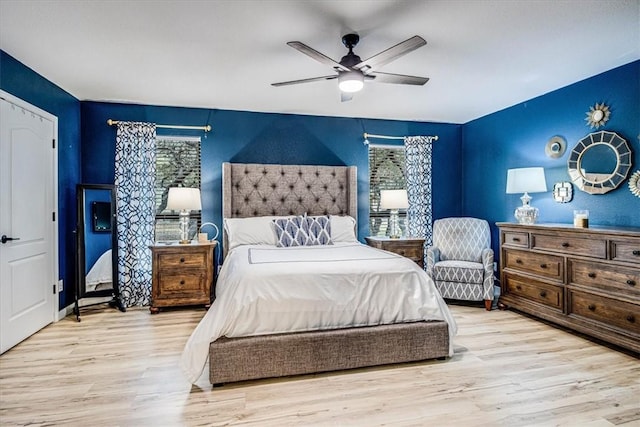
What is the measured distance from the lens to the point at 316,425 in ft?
5.98

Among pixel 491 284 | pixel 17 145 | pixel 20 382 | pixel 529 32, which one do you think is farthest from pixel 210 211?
pixel 529 32

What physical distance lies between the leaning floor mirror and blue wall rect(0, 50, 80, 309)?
16 cm

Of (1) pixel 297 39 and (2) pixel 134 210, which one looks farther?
(2) pixel 134 210

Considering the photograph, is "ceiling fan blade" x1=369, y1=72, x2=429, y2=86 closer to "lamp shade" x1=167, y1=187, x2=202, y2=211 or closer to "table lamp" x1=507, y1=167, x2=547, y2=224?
"table lamp" x1=507, y1=167, x2=547, y2=224

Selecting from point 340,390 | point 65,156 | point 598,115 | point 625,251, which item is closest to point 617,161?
point 598,115

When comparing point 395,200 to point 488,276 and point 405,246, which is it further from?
point 488,276

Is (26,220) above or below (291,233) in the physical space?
above

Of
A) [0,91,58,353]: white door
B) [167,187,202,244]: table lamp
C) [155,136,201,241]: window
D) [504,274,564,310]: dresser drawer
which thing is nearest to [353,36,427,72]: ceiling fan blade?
[167,187,202,244]: table lamp

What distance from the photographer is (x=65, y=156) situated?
12.3 feet

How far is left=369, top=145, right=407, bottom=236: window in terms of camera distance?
501cm

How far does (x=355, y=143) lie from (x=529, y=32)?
8.54 feet

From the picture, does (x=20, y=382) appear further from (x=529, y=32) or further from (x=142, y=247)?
(x=529, y=32)

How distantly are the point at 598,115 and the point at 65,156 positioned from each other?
5354 millimetres

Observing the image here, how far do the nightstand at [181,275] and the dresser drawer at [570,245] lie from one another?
11.0 ft
